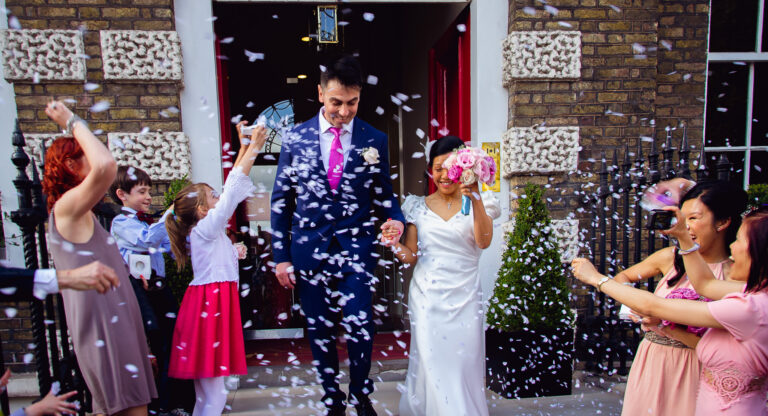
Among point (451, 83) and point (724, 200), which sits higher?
point (451, 83)

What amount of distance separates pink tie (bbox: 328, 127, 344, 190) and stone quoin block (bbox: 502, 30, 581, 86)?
1.91 metres

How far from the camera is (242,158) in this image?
292 centimetres

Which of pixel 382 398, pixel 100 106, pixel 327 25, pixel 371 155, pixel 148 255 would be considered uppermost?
pixel 327 25

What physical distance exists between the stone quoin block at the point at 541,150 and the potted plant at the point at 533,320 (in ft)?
1.95

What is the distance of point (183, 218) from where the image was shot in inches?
126

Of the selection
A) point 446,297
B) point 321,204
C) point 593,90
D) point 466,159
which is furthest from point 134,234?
point 593,90

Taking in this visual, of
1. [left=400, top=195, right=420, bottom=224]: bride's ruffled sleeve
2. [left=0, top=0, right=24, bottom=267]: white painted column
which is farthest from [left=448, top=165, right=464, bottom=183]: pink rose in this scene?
[left=0, top=0, right=24, bottom=267]: white painted column

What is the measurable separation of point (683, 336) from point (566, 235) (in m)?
2.14

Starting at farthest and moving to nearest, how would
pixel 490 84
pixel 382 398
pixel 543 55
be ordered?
pixel 490 84 < pixel 543 55 < pixel 382 398

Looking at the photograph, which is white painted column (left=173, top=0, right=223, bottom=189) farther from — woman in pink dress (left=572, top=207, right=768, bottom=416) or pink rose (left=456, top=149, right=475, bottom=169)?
woman in pink dress (left=572, top=207, right=768, bottom=416)

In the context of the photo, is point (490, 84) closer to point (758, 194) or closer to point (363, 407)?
point (758, 194)

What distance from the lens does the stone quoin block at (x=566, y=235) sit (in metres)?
4.12

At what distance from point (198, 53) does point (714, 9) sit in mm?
4898

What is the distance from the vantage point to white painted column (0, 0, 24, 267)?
3.74m
